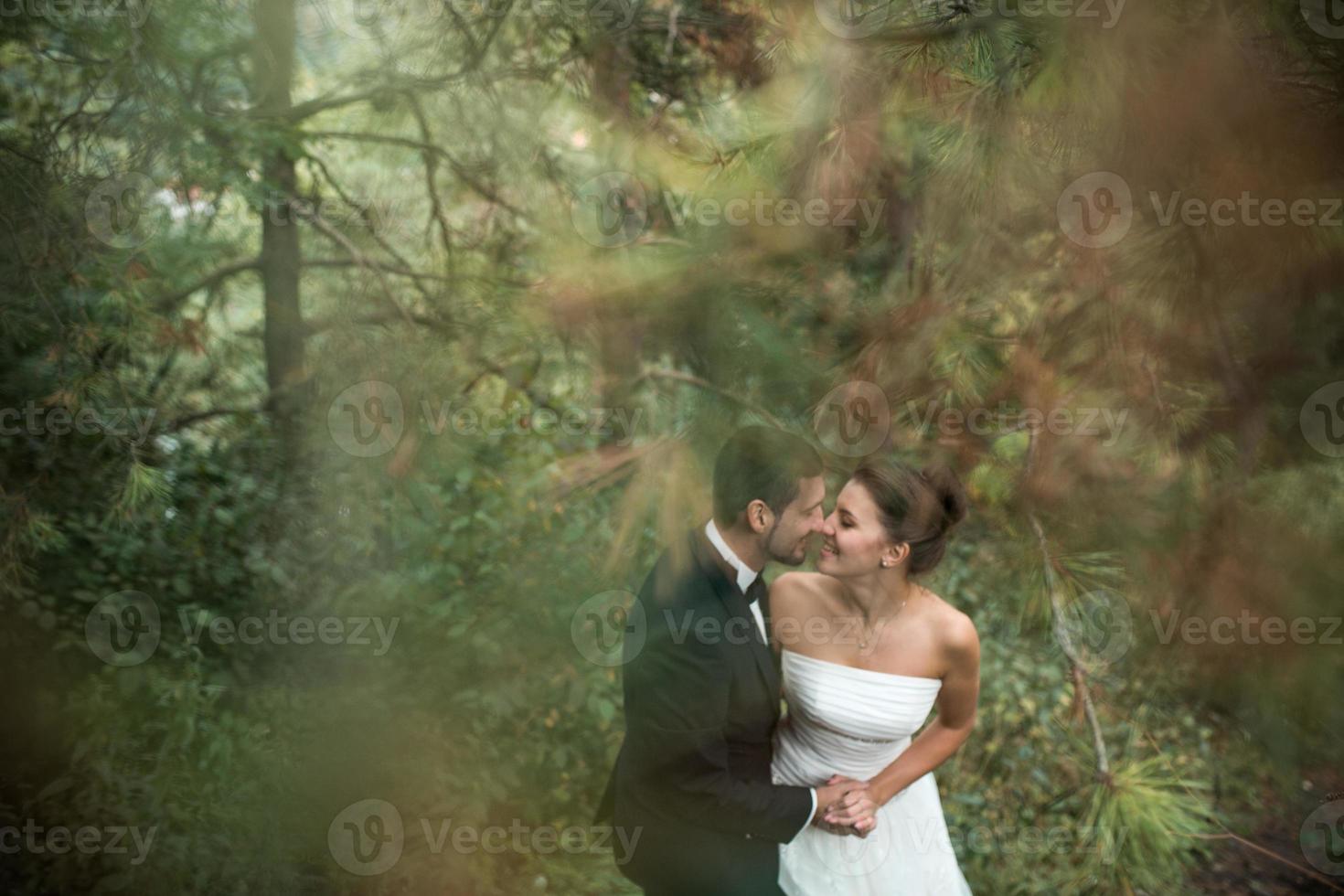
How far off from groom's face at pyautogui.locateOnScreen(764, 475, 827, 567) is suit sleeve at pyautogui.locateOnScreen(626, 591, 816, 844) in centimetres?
23

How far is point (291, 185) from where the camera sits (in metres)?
2.96

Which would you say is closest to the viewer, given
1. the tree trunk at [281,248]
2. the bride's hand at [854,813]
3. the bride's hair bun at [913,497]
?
the bride's hair bun at [913,497]

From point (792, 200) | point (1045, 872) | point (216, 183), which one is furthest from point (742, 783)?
point (216, 183)

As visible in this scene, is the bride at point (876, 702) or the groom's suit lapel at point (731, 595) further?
the bride at point (876, 702)

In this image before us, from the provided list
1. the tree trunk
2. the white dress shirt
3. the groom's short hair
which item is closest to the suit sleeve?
the white dress shirt

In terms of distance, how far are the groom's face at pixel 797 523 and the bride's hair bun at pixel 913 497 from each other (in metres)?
0.13

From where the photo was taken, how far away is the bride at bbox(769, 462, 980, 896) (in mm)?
2037

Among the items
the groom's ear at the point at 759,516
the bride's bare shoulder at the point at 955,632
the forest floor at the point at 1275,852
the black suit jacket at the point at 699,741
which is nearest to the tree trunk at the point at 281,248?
the black suit jacket at the point at 699,741

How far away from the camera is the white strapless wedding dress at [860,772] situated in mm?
2080

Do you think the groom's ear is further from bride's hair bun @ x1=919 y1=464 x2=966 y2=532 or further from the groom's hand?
the groom's hand

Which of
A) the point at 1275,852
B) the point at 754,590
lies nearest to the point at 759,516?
the point at 754,590

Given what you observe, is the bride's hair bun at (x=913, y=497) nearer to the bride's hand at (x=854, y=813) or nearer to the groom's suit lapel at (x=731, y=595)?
the groom's suit lapel at (x=731, y=595)

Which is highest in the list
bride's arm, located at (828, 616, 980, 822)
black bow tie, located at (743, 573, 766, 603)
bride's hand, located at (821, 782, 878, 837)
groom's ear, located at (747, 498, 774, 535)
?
groom's ear, located at (747, 498, 774, 535)

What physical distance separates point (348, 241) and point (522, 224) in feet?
1.95
